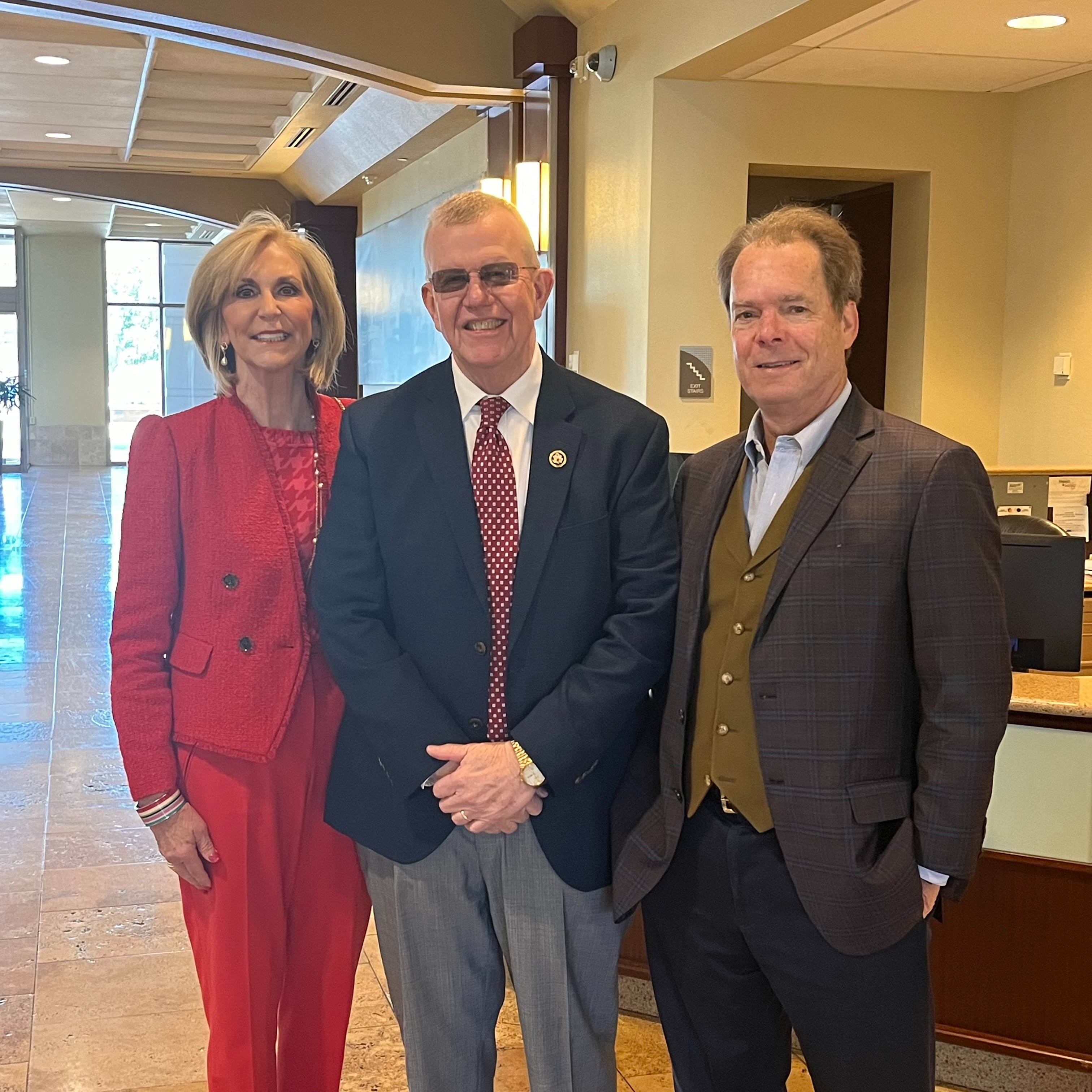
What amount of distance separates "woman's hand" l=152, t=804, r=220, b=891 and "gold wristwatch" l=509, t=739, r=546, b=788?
0.64 m

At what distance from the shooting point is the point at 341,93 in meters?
9.45

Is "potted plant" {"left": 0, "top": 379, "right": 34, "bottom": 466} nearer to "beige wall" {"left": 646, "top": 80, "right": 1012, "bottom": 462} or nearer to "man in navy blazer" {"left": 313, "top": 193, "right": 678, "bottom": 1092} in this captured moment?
"beige wall" {"left": 646, "top": 80, "right": 1012, "bottom": 462}

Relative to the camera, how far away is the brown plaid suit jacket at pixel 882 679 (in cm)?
Result: 194

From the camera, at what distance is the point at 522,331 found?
7.18 feet

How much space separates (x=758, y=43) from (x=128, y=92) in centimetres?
604

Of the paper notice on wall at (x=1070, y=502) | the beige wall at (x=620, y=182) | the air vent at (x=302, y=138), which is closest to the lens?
the paper notice on wall at (x=1070, y=502)

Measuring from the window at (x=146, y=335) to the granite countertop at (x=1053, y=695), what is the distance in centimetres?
2171

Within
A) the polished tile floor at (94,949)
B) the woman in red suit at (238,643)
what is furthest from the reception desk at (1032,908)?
the woman in red suit at (238,643)

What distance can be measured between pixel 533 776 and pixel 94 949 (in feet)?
8.27

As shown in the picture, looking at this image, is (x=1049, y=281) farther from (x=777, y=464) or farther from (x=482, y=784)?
(x=482, y=784)

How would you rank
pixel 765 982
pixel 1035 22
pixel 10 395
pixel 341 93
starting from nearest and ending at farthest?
pixel 765 982 → pixel 1035 22 → pixel 341 93 → pixel 10 395

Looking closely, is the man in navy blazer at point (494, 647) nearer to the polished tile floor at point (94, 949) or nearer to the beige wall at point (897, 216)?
the polished tile floor at point (94, 949)

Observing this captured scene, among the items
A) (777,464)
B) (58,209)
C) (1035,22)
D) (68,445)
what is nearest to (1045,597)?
(777,464)

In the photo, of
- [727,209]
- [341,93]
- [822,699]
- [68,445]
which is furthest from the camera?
[68,445]
